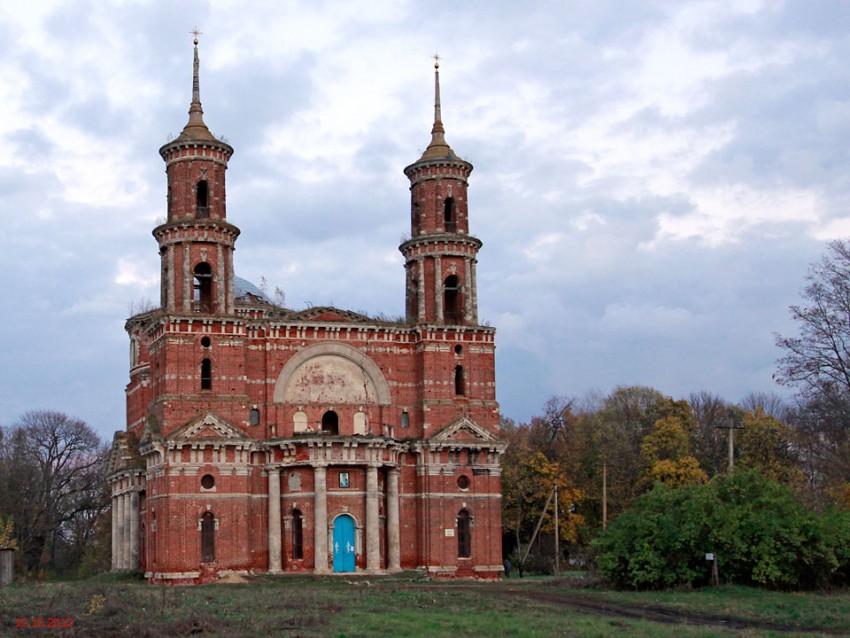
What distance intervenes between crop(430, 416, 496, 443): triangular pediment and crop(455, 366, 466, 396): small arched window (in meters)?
1.85

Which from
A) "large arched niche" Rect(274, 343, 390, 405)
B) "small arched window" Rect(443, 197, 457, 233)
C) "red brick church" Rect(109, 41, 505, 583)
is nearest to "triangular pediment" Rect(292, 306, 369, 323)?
"red brick church" Rect(109, 41, 505, 583)

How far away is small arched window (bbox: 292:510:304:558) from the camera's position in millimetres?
55500

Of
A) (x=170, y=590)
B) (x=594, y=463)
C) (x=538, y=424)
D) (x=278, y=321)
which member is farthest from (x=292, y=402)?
(x=538, y=424)

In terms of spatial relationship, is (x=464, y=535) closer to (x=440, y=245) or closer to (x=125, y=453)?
(x=440, y=245)

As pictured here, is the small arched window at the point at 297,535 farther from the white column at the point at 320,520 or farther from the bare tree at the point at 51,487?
the bare tree at the point at 51,487

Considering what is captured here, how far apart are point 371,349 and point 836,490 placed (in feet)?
76.5

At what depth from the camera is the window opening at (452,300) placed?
201ft

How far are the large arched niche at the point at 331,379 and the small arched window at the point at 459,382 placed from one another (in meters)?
3.66

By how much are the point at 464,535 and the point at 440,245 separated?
1503cm

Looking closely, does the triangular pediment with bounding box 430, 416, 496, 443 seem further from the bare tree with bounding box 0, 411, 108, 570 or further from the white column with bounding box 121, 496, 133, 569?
the bare tree with bounding box 0, 411, 108, 570

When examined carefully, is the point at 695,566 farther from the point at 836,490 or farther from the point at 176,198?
the point at 176,198

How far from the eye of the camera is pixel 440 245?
60.9 meters

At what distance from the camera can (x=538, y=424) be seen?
93.0 meters

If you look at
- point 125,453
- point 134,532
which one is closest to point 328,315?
point 125,453
